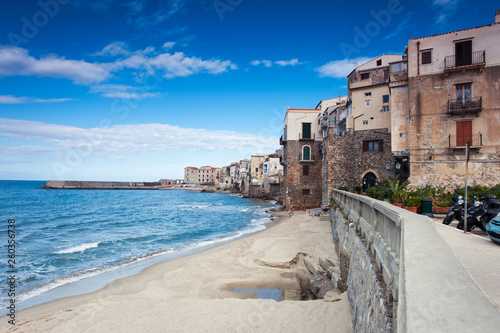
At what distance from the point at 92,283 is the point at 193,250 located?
7.16 m

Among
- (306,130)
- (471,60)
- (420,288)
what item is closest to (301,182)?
(306,130)

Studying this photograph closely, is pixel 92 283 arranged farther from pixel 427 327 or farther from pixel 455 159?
pixel 455 159

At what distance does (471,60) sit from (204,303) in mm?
21324

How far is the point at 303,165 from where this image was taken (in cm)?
3659

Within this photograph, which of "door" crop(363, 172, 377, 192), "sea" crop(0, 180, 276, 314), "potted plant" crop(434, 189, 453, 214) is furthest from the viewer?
"door" crop(363, 172, 377, 192)

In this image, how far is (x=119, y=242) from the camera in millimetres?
22750

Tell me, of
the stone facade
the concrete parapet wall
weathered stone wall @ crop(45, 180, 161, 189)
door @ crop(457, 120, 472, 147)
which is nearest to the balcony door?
door @ crop(457, 120, 472, 147)

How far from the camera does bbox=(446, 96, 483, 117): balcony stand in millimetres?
18469

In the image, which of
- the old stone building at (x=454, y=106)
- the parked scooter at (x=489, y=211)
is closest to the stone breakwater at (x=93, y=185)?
the old stone building at (x=454, y=106)

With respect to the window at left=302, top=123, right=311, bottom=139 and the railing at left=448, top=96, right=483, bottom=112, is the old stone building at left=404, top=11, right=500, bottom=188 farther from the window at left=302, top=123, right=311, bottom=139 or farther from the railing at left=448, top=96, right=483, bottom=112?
the window at left=302, top=123, right=311, bottom=139

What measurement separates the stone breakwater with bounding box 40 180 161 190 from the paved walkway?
155 m

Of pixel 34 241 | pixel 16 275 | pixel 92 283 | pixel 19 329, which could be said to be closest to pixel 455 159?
pixel 92 283

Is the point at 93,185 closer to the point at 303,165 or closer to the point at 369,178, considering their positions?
the point at 303,165

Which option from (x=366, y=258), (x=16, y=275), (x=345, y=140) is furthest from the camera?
(x=345, y=140)
